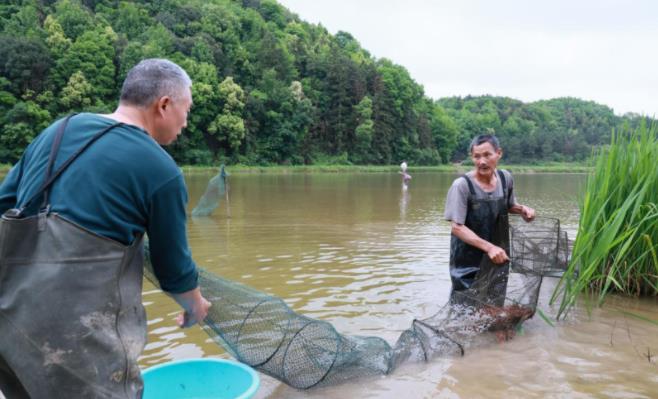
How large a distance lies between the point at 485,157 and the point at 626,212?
1.69 m

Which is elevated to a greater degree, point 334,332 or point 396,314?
point 334,332

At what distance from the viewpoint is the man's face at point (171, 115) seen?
196cm

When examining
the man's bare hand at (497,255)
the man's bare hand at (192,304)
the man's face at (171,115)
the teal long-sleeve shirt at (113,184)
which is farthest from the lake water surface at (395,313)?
the man's face at (171,115)

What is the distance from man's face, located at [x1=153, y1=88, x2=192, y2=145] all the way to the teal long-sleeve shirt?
203mm

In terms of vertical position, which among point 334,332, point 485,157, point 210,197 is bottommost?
point 334,332

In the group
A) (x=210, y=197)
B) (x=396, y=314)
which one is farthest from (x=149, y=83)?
(x=210, y=197)

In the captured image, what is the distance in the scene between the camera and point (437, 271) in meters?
7.06

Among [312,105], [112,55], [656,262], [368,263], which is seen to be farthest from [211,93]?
[656,262]

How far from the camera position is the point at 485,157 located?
13.1 feet

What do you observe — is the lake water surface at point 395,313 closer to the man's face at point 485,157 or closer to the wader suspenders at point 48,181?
the man's face at point 485,157

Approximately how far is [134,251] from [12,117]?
151 feet

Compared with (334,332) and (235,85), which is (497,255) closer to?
(334,332)

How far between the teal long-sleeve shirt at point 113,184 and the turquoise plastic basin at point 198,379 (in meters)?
1.43

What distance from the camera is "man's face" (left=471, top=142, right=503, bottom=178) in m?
3.98
